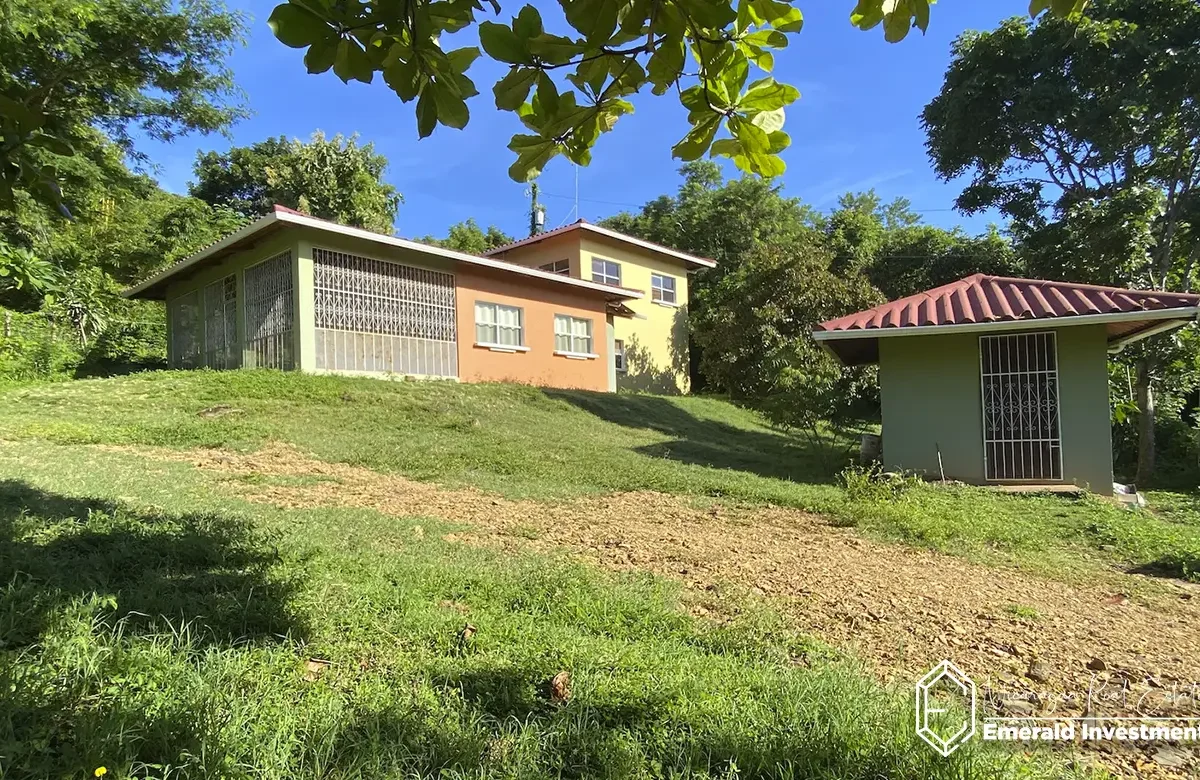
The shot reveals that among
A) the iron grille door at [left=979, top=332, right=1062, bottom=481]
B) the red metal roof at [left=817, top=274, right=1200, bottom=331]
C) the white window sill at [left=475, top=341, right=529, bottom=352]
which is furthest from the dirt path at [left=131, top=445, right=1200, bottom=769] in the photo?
the white window sill at [left=475, top=341, right=529, bottom=352]

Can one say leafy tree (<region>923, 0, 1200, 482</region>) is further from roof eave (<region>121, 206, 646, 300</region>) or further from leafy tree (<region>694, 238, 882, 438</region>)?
roof eave (<region>121, 206, 646, 300</region>)

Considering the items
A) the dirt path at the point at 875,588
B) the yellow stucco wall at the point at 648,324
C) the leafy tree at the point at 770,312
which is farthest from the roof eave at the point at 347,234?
the dirt path at the point at 875,588

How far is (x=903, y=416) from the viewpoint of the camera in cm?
973

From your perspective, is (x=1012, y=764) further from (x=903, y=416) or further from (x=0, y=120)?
(x=903, y=416)

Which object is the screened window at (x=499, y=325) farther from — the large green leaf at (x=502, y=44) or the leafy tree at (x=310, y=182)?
the large green leaf at (x=502, y=44)

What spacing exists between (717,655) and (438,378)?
12.8m

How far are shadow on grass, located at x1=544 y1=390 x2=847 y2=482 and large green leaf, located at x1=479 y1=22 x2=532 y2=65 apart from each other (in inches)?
328

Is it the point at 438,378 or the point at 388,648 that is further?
the point at 438,378

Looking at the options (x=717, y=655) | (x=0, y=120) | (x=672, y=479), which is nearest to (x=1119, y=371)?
(x=672, y=479)

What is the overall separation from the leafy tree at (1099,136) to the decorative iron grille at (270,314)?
16444 mm

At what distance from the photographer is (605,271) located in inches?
853

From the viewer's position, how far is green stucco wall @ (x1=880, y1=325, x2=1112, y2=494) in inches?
341

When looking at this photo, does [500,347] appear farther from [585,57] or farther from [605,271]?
[585,57]

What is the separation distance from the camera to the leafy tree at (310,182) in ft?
84.7
